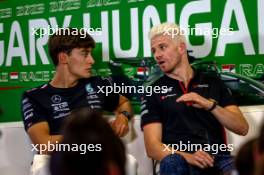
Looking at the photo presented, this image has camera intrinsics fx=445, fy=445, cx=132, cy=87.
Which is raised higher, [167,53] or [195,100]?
[167,53]

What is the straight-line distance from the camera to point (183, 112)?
7.54 ft

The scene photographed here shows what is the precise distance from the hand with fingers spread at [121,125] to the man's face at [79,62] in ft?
1.06

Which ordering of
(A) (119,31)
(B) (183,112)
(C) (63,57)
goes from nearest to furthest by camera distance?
(B) (183,112) → (C) (63,57) → (A) (119,31)

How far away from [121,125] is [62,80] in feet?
1.47

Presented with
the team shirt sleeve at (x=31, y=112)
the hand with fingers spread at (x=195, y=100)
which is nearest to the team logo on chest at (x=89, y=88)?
the team shirt sleeve at (x=31, y=112)

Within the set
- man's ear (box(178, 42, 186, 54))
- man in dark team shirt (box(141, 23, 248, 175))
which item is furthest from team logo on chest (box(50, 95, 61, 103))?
man's ear (box(178, 42, 186, 54))

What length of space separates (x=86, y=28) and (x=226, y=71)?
100cm

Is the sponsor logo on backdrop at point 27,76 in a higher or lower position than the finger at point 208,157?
higher

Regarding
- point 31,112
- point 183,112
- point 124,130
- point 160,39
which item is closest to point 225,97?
point 183,112

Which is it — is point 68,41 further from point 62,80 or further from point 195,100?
point 195,100

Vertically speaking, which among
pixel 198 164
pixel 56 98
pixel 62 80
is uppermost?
pixel 62 80

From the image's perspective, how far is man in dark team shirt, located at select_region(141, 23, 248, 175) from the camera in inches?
85.8

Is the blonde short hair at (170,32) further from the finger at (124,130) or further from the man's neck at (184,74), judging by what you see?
the finger at (124,130)

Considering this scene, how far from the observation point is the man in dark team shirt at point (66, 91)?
256cm
